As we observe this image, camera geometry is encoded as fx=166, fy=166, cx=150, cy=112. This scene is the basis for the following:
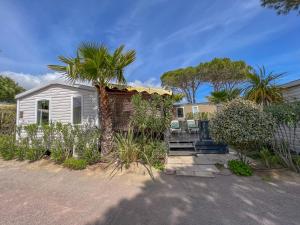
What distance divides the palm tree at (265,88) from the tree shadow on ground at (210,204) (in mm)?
3886

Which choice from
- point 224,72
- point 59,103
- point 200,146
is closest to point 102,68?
point 59,103

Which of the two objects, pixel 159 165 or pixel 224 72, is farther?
pixel 224 72

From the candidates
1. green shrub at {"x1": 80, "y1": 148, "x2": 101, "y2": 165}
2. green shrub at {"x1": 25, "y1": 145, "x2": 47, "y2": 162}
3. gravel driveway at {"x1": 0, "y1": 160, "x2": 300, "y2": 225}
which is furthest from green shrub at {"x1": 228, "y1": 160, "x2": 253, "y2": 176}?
green shrub at {"x1": 25, "y1": 145, "x2": 47, "y2": 162}

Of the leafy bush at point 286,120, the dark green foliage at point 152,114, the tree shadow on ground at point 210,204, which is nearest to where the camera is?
the tree shadow on ground at point 210,204

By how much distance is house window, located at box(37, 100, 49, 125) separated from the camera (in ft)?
27.2

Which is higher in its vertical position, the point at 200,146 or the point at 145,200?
the point at 200,146

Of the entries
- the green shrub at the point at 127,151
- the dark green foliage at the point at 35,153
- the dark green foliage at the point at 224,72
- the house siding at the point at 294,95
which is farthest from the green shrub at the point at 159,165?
the dark green foliage at the point at 224,72

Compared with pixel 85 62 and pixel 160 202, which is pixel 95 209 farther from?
pixel 85 62

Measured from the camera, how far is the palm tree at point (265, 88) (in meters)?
7.08

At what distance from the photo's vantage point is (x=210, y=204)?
3.44m

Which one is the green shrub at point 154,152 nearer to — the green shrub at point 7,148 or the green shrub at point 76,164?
the green shrub at point 76,164

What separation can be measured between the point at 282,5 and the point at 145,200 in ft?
31.3

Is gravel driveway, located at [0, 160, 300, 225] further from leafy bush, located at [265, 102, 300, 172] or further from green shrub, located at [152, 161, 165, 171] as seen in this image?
leafy bush, located at [265, 102, 300, 172]

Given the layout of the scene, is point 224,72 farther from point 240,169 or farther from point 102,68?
point 102,68
